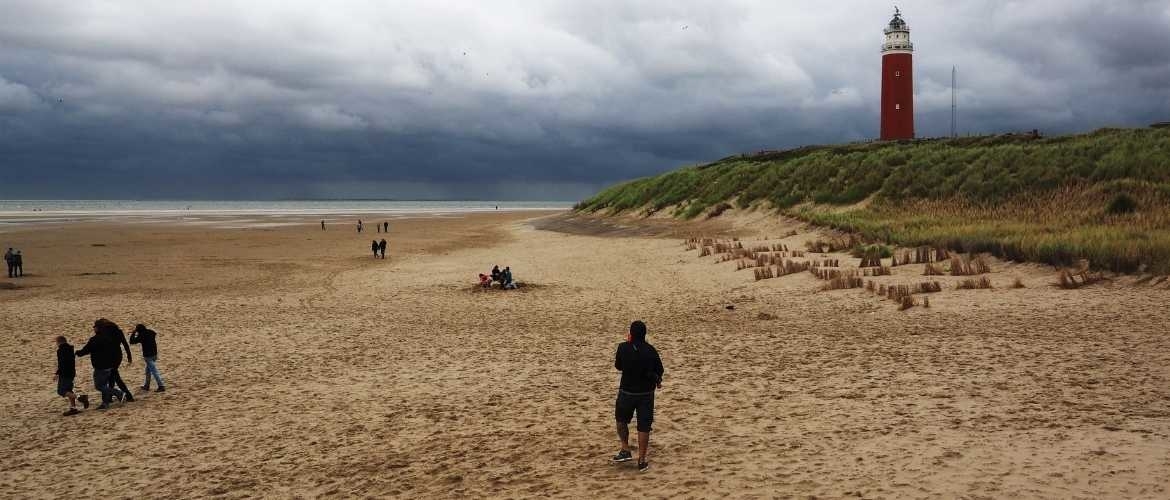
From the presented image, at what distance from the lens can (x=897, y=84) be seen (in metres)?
55.8

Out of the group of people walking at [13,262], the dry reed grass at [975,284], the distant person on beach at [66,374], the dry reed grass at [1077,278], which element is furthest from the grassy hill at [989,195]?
the group of people walking at [13,262]

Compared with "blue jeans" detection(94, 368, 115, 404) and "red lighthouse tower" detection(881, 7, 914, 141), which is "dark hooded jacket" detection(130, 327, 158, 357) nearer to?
"blue jeans" detection(94, 368, 115, 404)

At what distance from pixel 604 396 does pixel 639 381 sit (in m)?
3.39

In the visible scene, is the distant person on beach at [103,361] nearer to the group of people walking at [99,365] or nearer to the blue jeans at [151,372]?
the group of people walking at [99,365]

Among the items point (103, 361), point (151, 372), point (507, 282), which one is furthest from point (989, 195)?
point (103, 361)

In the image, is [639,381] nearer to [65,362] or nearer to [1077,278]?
[65,362]

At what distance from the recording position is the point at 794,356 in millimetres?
12820

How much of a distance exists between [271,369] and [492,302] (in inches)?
323

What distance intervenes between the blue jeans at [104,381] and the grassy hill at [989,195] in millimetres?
19361

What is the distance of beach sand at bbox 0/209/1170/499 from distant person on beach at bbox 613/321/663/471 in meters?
0.43

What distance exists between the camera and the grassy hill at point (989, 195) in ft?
65.6

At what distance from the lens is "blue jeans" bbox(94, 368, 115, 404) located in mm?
11078

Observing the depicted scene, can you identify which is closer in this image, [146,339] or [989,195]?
[146,339]

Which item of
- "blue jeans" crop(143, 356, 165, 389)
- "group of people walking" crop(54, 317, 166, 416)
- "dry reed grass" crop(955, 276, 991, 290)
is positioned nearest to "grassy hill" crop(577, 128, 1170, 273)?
"dry reed grass" crop(955, 276, 991, 290)
